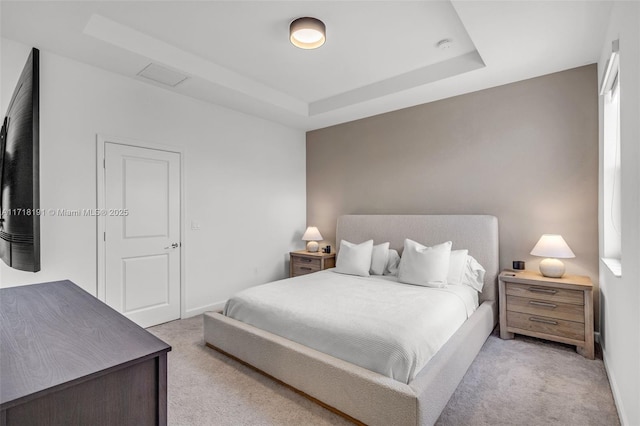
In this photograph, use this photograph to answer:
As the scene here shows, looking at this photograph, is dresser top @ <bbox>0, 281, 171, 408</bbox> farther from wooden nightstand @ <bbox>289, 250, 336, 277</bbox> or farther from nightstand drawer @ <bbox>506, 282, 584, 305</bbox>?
wooden nightstand @ <bbox>289, 250, 336, 277</bbox>

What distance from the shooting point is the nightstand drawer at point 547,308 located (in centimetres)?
275

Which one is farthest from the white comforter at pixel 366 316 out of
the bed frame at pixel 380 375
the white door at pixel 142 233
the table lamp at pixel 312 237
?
the table lamp at pixel 312 237

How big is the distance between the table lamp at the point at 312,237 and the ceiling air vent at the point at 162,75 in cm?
261

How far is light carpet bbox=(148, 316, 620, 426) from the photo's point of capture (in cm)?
196

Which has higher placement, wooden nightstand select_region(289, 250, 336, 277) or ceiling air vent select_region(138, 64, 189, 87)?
ceiling air vent select_region(138, 64, 189, 87)

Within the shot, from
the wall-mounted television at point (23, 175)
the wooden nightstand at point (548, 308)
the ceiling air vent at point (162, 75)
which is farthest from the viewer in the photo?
the ceiling air vent at point (162, 75)

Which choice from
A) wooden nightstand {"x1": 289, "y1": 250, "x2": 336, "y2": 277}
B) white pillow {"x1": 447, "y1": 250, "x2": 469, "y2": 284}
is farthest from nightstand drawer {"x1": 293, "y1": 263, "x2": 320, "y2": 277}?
white pillow {"x1": 447, "y1": 250, "x2": 469, "y2": 284}

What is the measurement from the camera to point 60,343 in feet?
3.51

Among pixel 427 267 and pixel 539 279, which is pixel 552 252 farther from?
pixel 427 267

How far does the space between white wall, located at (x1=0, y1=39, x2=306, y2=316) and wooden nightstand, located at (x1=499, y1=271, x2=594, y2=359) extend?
10.1 ft

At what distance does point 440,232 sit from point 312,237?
1.90 meters

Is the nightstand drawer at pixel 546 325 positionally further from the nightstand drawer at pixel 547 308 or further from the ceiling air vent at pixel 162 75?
the ceiling air vent at pixel 162 75

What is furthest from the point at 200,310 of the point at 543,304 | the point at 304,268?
the point at 543,304

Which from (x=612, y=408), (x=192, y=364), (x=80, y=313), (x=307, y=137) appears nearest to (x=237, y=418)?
(x=192, y=364)
